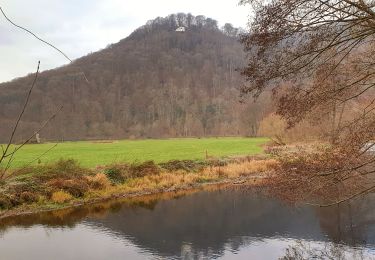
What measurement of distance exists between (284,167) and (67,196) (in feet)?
52.3

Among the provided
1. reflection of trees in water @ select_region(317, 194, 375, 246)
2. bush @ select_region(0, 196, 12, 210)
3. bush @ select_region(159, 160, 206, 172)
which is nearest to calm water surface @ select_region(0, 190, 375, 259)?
reflection of trees in water @ select_region(317, 194, 375, 246)

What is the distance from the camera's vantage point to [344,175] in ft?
21.8

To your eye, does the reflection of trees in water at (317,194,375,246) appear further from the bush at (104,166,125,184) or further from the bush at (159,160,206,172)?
the bush at (159,160,206,172)

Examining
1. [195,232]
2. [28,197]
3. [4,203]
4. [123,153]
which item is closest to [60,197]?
[28,197]

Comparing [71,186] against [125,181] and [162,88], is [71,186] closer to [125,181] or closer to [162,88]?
[125,181]

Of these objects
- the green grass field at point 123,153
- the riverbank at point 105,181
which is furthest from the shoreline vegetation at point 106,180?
the green grass field at point 123,153

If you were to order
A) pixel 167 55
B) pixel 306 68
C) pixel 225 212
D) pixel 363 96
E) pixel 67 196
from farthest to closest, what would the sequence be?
pixel 167 55 < pixel 67 196 < pixel 225 212 < pixel 363 96 < pixel 306 68

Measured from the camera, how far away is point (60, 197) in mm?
20984

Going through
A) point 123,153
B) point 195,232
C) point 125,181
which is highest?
point 123,153

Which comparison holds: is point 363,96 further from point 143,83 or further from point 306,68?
point 143,83

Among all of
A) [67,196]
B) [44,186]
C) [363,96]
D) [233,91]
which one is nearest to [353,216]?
[363,96]

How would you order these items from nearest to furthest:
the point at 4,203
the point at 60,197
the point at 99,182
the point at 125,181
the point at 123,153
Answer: the point at 4,203 < the point at 60,197 < the point at 99,182 < the point at 125,181 < the point at 123,153

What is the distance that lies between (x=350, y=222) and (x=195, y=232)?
569 centimetres

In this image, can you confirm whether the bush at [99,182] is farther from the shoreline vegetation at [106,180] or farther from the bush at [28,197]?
the bush at [28,197]
